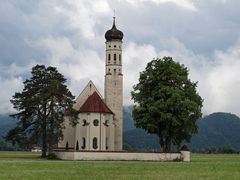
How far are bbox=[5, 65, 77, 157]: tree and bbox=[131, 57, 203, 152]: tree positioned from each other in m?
11.1

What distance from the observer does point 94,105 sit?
8900 cm

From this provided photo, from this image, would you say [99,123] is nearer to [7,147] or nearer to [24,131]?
[24,131]

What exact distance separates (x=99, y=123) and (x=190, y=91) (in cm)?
2463

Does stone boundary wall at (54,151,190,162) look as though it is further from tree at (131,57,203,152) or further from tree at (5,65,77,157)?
tree at (5,65,77,157)

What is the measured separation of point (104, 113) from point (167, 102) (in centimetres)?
2537

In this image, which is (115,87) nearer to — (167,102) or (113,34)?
(113,34)

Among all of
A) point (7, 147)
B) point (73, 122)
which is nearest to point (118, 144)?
point (73, 122)

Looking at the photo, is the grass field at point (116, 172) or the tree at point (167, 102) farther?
the tree at point (167, 102)

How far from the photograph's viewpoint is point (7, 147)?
194875 mm

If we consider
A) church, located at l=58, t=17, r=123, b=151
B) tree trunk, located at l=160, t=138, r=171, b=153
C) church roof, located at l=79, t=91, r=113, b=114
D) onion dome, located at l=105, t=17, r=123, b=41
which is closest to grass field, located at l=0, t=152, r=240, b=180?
tree trunk, located at l=160, t=138, r=171, b=153

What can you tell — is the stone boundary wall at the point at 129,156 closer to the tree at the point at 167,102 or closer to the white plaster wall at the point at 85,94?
the tree at the point at 167,102

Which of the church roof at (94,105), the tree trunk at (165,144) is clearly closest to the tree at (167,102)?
the tree trunk at (165,144)

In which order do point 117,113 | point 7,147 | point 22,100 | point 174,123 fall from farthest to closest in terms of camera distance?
1. point 7,147
2. point 117,113
3. point 22,100
4. point 174,123

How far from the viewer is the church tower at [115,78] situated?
3728 inches
